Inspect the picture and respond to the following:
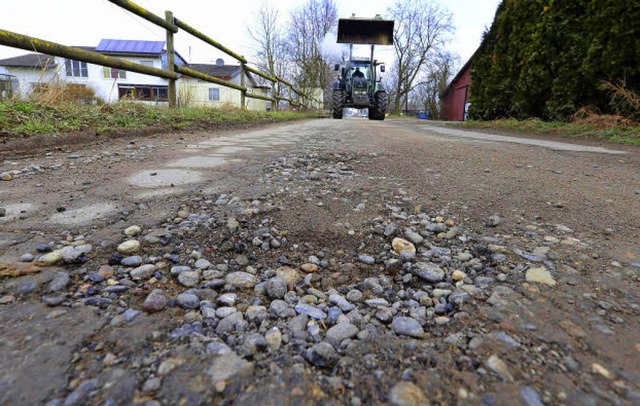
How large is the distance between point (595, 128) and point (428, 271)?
5.62 metres

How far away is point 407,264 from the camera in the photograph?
3.38 feet

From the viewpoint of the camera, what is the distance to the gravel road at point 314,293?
584 mm

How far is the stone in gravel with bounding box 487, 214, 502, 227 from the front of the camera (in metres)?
1.31

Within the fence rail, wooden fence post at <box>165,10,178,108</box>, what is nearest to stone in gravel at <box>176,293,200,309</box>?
the fence rail

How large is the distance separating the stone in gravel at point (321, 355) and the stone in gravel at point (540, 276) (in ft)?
1.93

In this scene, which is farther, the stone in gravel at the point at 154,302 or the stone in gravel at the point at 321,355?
the stone in gravel at the point at 154,302

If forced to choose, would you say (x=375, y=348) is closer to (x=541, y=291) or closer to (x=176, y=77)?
(x=541, y=291)

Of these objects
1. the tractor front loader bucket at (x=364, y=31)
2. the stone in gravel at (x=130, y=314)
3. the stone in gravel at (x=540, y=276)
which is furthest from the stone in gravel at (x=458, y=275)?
the tractor front loader bucket at (x=364, y=31)

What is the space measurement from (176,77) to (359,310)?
17.6ft

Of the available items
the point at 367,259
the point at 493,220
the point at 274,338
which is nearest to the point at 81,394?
the point at 274,338

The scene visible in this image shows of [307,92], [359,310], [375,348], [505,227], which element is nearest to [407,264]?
[359,310]

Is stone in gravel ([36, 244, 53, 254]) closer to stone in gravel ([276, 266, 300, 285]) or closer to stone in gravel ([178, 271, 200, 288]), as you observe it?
stone in gravel ([178, 271, 200, 288])

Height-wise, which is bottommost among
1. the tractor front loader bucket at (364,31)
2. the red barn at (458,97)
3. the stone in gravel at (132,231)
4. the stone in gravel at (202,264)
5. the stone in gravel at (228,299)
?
the stone in gravel at (228,299)

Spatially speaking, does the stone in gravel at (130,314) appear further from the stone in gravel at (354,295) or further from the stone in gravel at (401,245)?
the stone in gravel at (401,245)
